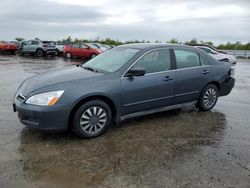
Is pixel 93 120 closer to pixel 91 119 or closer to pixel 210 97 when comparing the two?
pixel 91 119

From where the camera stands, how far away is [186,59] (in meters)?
5.63

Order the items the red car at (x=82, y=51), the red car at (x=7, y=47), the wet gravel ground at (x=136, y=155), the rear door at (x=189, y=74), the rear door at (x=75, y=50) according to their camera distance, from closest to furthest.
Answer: the wet gravel ground at (x=136, y=155) → the rear door at (x=189, y=74) → the red car at (x=82, y=51) → the rear door at (x=75, y=50) → the red car at (x=7, y=47)

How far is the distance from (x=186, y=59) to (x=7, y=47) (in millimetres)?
26040

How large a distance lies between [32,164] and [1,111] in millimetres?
2617

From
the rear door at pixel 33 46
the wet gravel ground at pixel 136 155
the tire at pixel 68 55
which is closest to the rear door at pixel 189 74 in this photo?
the wet gravel ground at pixel 136 155

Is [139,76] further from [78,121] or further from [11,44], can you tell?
[11,44]

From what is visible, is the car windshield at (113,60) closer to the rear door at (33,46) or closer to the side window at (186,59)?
the side window at (186,59)

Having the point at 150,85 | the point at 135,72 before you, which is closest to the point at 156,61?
the point at 150,85

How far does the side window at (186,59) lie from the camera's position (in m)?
5.44

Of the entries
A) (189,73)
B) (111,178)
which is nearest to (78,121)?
(111,178)

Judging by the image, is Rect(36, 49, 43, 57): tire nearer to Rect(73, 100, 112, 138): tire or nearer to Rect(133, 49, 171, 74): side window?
Rect(133, 49, 171, 74): side window

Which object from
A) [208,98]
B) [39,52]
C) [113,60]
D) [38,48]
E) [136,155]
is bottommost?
[136,155]

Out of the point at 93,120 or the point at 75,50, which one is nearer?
the point at 93,120

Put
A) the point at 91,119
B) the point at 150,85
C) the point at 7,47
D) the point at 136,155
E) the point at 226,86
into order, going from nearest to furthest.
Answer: the point at 136,155 → the point at 91,119 → the point at 150,85 → the point at 226,86 → the point at 7,47
